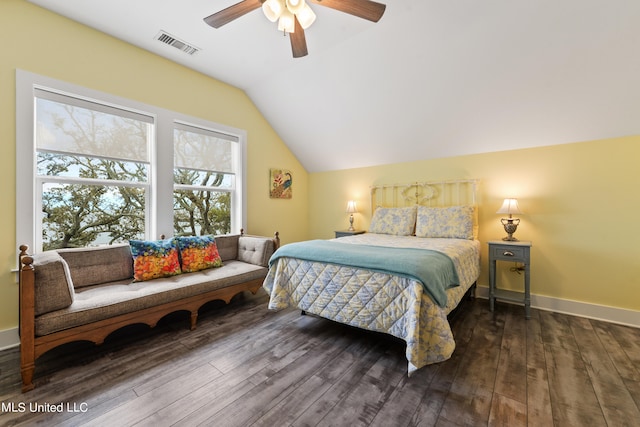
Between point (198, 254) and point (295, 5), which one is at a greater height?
point (295, 5)

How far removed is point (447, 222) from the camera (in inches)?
128

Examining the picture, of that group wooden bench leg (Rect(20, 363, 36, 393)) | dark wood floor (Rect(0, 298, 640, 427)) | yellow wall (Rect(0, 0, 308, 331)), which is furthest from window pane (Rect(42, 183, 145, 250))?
wooden bench leg (Rect(20, 363, 36, 393))

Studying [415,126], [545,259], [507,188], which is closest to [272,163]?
[415,126]

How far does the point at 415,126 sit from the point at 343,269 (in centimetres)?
234

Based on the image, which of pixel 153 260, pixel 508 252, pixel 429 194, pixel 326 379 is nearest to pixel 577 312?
pixel 508 252

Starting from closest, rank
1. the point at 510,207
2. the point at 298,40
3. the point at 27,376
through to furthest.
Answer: the point at 27,376
the point at 298,40
the point at 510,207

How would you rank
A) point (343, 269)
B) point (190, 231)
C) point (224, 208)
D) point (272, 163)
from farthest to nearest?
point (272, 163) < point (224, 208) < point (190, 231) < point (343, 269)

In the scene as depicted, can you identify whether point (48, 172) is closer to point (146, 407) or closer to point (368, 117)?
point (146, 407)

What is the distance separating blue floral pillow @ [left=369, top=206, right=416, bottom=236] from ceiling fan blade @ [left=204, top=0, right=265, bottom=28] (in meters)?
2.83

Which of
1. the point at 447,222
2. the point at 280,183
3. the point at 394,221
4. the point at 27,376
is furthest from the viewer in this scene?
the point at 280,183

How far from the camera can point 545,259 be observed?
2979mm

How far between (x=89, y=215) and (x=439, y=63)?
389 centimetres

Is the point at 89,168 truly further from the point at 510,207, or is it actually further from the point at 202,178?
the point at 510,207

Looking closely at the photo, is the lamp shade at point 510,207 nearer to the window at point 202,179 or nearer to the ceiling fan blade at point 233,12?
the ceiling fan blade at point 233,12
